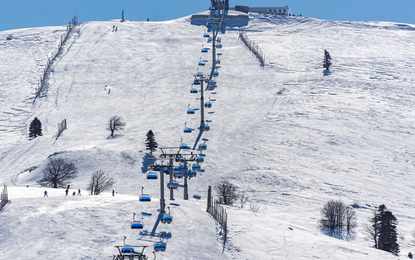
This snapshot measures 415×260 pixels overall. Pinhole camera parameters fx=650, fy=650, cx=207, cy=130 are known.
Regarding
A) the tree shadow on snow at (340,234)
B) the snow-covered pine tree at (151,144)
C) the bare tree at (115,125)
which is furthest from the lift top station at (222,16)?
the tree shadow on snow at (340,234)

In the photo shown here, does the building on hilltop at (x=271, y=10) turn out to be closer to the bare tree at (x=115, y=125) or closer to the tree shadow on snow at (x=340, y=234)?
the bare tree at (x=115, y=125)

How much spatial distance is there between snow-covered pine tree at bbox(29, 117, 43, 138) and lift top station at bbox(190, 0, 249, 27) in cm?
5714

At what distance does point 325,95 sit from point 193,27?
45.2m

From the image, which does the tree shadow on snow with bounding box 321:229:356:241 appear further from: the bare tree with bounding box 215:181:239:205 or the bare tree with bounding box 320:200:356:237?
the bare tree with bounding box 215:181:239:205

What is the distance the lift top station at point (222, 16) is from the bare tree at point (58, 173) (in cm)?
7160

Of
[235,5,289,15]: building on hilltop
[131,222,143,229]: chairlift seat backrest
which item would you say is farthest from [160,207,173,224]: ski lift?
[235,5,289,15]: building on hilltop

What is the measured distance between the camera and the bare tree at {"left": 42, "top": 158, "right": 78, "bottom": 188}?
190 feet

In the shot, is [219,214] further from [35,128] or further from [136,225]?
[35,128]

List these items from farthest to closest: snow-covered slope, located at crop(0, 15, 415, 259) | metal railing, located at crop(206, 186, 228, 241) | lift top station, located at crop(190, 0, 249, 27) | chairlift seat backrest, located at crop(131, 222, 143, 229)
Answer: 1. lift top station, located at crop(190, 0, 249, 27)
2. metal railing, located at crop(206, 186, 228, 241)
3. snow-covered slope, located at crop(0, 15, 415, 259)
4. chairlift seat backrest, located at crop(131, 222, 143, 229)

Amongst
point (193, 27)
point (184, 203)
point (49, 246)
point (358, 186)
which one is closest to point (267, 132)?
point (358, 186)

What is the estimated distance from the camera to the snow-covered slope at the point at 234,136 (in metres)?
40.9

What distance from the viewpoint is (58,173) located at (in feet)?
191

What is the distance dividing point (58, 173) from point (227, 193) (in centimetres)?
1541

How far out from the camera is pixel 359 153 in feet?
229
